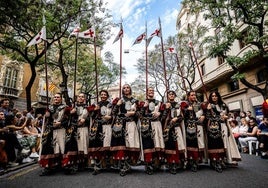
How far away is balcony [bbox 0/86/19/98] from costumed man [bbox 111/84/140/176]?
18863 millimetres

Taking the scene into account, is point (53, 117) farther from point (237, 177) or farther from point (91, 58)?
point (91, 58)

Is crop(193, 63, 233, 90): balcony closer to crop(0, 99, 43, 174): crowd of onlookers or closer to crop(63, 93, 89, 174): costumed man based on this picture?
crop(63, 93, 89, 174): costumed man

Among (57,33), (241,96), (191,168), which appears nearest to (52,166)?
(191,168)

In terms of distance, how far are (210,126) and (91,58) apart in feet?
63.6

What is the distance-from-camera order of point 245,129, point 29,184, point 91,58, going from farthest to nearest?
1. point 91,58
2. point 245,129
3. point 29,184

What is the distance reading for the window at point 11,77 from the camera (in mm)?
21047

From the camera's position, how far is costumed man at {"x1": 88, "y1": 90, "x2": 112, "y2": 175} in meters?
5.00

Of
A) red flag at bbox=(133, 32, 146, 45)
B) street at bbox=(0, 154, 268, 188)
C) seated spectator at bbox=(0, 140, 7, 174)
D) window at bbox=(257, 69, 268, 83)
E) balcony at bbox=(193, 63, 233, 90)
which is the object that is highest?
balcony at bbox=(193, 63, 233, 90)

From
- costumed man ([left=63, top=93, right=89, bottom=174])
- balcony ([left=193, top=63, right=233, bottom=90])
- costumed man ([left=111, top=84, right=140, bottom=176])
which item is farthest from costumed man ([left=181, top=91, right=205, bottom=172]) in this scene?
balcony ([left=193, top=63, right=233, bottom=90])

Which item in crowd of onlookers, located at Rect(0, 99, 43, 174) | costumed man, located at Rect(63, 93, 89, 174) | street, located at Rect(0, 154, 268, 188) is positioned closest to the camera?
street, located at Rect(0, 154, 268, 188)

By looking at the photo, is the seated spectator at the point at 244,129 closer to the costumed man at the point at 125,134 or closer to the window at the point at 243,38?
the window at the point at 243,38

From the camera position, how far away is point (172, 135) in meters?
5.08

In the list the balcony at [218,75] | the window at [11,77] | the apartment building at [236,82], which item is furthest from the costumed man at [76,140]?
the window at [11,77]

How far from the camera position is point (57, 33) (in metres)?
13.8
